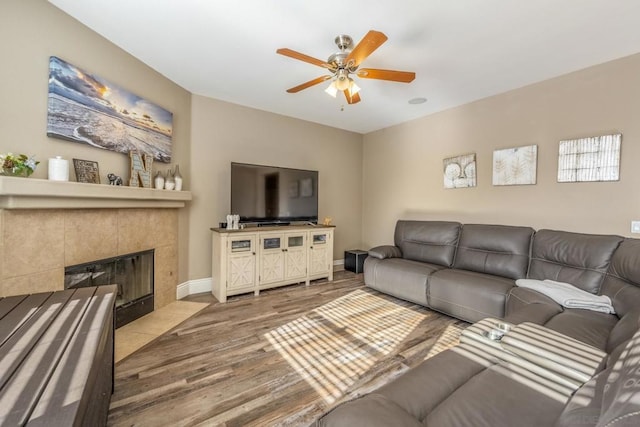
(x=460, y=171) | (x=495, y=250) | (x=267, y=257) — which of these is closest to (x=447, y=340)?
(x=495, y=250)

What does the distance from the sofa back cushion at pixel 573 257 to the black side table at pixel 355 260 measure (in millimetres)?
2408

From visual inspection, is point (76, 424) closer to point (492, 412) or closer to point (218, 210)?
point (492, 412)

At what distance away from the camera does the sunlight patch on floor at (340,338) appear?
1.89 m

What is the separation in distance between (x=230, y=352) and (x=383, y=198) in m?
3.62

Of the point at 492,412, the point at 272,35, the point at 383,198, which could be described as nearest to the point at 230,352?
the point at 492,412

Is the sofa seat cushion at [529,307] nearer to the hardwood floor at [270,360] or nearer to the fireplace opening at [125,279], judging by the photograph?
the hardwood floor at [270,360]

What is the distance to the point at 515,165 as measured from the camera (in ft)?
10.6

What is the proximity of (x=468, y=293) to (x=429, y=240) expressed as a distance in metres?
1.09

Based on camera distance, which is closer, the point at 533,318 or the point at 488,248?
the point at 533,318

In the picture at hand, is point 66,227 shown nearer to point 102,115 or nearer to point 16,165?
point 16,165

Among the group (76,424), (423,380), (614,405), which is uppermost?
(614,405)

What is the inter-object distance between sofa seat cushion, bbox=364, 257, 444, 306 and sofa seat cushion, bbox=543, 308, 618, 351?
1289 mm

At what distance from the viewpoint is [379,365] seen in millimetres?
1988

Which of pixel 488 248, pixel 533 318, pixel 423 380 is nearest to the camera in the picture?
pixel 423 380
